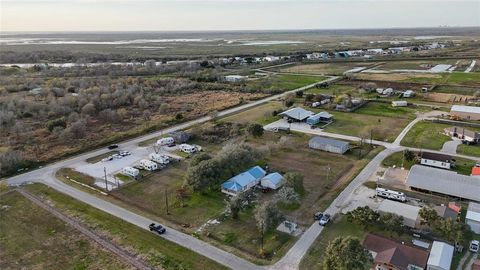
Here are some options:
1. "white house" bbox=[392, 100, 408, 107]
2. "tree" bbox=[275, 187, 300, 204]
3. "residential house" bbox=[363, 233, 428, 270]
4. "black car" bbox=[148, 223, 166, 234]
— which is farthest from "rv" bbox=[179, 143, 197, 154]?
"white house" bbox=[392, 100, 408, 107]

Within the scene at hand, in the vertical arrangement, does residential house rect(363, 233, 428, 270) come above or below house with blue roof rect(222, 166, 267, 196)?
below

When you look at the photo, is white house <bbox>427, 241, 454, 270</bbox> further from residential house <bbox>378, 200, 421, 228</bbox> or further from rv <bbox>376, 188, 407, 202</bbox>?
rv <bbox>376, 188, 407, 202</bbox>

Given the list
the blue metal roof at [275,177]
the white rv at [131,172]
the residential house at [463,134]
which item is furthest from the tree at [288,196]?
the residential house at [463,134]

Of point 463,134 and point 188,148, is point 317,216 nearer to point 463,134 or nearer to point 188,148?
point 188,148

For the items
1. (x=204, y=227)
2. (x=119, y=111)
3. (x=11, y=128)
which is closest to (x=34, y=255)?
(x=204, y=227)

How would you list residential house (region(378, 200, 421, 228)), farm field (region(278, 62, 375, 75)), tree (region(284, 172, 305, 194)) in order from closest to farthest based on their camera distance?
residential house (region(378, 200, 421, 228)) < tree (region(284, 172, 305, 194)) < farm field (region(278, 62, 375, 75))

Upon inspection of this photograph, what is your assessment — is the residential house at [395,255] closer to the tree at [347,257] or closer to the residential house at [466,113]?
the tree at [347,257]

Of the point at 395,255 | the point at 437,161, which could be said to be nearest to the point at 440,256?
the point at 395,255
